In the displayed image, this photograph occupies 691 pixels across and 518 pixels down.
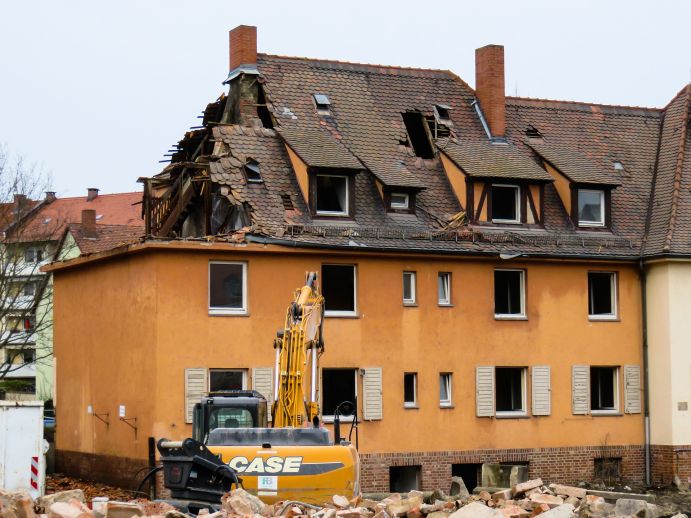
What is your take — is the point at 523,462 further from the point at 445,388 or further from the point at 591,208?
the point at 591,208

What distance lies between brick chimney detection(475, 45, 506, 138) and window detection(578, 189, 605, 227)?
301 centimetres

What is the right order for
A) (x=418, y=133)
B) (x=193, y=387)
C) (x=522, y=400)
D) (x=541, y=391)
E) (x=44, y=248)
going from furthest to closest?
1. (x=44, y=248)
2. (x=418, y=133)
3. (x=522, y=400)
4. (x=541, y=391)
5. (x=193, y=387)

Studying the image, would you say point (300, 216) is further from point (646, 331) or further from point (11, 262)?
point (11, 262)

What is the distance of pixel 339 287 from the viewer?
34219 mm

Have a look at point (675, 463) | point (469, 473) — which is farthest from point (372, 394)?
point (675, 463)

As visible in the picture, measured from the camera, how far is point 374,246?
33.9m

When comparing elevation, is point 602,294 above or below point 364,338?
above

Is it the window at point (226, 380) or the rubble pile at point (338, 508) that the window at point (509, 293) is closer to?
the window at point (226, 380)

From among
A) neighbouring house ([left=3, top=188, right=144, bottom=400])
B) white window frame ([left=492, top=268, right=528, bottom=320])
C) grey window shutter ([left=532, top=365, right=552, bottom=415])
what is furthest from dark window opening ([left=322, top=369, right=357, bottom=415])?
neighbouring house ([left=3, top=188, right=144, bottom=400])

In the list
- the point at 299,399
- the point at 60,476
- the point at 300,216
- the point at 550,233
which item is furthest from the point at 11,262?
the point at 299,399

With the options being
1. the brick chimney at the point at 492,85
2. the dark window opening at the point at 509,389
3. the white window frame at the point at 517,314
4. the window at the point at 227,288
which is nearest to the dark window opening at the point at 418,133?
the brick chimney at the point at 492,85

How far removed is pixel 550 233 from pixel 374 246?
5.77 m

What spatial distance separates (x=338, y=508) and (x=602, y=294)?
17.6 m

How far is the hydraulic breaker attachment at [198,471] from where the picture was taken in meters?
22.5
